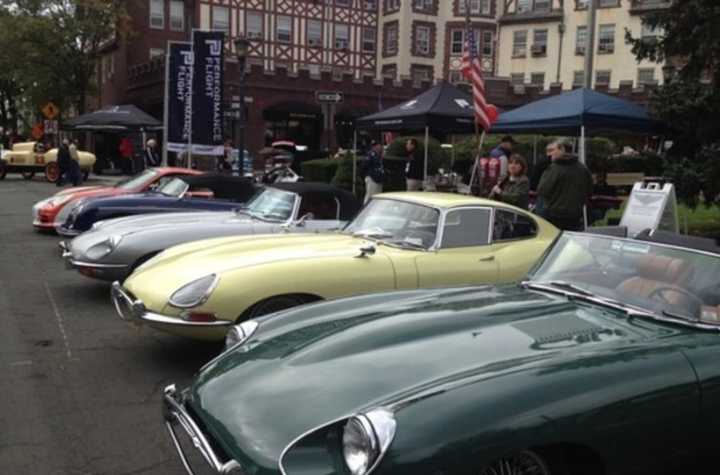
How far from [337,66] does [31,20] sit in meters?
18.9

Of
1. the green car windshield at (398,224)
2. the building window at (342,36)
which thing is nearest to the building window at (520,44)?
the building window at (342,36)

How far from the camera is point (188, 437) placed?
9.41 feet

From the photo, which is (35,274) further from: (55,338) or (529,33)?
(529,33)

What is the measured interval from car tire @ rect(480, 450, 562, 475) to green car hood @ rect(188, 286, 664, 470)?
31cm

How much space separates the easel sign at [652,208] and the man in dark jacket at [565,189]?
2.27 ft

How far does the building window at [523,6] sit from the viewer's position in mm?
50344

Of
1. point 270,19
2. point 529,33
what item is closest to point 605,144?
point 270,19

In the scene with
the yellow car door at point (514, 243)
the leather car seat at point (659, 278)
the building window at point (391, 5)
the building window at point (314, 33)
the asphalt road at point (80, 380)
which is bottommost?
the asphalt road at point (80, 380)

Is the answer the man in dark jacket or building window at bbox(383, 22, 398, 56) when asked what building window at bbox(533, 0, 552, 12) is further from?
the man in dark jacket

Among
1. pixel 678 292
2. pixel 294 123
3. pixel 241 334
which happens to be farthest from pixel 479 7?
pixel 241 334

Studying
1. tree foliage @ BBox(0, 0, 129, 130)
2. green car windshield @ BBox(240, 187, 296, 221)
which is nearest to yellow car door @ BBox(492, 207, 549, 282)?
green car windshield @ BBox(240, 187, 296, 221)

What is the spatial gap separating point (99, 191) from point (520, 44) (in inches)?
1735

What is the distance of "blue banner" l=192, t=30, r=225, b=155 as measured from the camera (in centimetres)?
1706

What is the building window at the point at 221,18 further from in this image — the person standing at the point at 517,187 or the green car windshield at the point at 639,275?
the green car windshield at the point at 639,275
